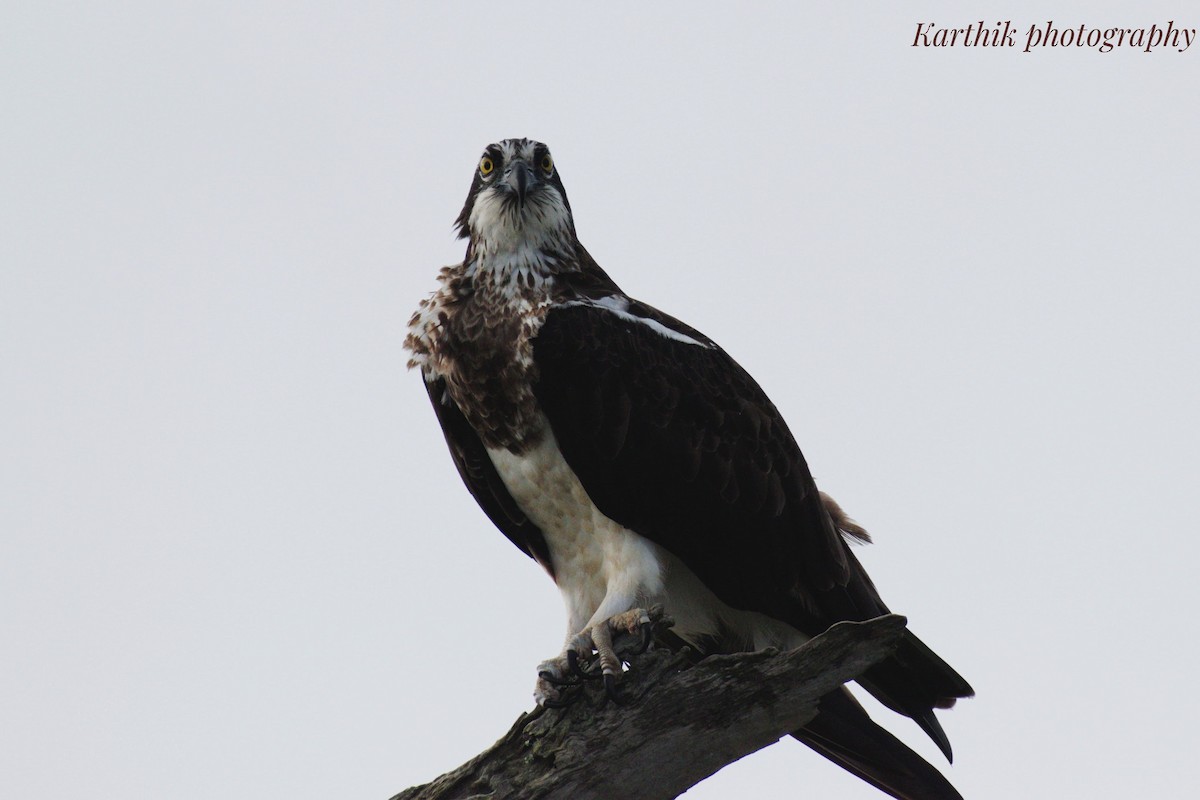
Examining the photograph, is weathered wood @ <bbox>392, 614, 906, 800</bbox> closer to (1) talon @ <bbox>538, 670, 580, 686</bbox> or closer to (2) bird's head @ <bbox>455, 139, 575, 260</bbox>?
(1) talon @ <bbox>538, 670, 580, 686</bbox>

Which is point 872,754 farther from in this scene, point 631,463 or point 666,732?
point 631,463

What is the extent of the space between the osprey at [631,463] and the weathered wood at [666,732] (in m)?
0.58

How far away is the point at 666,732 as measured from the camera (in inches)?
211

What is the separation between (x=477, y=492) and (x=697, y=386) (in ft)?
4.15

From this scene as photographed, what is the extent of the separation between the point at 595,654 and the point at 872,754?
1495 mm

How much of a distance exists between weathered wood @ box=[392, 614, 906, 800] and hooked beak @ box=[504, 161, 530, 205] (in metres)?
2.56

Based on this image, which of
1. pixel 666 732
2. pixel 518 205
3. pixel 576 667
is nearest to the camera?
pixel 666 732

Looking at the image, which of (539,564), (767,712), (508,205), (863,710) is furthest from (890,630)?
(508,205)

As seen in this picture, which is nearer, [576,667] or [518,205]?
[576,667]

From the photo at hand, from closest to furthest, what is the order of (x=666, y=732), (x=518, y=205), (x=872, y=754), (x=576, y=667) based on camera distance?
1. (x=666, y=732)
2. (x=576, y=667)
3. (x=872, y=754)
4. (x=518, y=205)

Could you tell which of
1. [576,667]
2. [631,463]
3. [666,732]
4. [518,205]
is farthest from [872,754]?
[518,205]

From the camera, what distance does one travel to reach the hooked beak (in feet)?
22.4

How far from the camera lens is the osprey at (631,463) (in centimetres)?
631

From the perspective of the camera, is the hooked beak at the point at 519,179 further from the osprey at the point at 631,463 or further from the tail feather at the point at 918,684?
the tail feather at the point at 918,684
